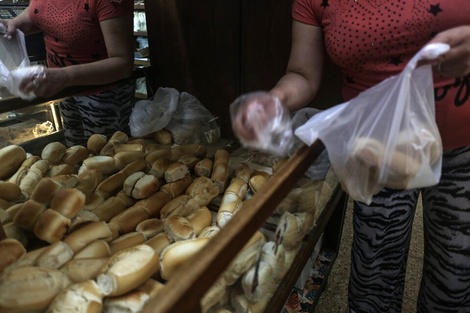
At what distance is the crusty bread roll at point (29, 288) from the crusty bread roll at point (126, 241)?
18 centimetres

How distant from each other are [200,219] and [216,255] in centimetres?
53

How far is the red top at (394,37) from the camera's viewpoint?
89 cm

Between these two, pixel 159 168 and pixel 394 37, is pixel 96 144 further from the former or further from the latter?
pixel 394 37

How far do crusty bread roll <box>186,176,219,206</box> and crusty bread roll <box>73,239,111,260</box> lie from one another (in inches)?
13.8

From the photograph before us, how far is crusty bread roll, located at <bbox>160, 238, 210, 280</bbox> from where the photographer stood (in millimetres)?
778

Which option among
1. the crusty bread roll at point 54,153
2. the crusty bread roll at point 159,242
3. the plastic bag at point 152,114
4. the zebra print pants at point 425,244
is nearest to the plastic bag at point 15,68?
the crusty bread roll at point 54,153

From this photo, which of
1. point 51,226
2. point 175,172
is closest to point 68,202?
point 51,226

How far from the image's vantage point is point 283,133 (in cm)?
84

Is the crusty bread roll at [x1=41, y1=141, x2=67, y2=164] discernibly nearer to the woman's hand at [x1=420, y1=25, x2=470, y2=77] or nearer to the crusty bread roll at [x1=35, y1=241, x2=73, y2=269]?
the crusty bread roll at [x1=35, y1=241, x2=73, y2=269]

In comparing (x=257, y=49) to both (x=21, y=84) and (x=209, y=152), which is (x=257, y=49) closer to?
(x=209, y=152)

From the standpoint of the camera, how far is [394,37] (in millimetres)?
934

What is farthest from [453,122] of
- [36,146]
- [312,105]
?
[36,146]

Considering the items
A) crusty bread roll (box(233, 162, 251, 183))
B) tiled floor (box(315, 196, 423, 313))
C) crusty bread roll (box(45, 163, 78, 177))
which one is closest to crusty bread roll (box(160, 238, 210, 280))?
crusty bread roll (box(233, 162, 251, 183))

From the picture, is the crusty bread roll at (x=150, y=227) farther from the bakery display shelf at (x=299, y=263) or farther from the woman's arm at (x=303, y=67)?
the woman's arm at (x=303, y=67)
